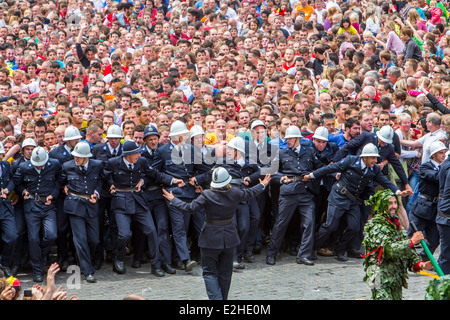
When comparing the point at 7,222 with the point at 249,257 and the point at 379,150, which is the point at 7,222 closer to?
the point at 249,257

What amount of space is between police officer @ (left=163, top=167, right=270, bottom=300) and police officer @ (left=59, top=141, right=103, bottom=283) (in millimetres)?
2027

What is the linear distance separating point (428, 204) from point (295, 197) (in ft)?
6.45

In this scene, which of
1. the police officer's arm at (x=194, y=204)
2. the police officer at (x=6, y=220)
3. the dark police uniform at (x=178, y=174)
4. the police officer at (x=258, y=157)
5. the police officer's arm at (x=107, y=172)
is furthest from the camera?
the police officer at (x=258, y=157)

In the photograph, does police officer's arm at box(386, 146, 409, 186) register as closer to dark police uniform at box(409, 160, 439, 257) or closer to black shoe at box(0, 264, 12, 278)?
dark police uniform at box(409, 160, 439, 257)

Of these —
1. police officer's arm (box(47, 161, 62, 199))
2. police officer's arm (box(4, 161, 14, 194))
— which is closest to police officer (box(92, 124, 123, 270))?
police officer's arm (box(47, 161, 62, 199))

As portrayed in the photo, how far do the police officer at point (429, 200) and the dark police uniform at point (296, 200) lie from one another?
5.11ft

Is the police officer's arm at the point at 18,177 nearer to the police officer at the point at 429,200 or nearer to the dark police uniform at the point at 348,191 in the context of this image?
the dark police uniform at the point at 348,191

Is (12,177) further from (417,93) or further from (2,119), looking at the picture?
(417,93)

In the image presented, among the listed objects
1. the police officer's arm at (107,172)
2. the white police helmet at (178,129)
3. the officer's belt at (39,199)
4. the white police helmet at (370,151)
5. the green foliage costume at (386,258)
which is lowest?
the green foliage costume at (386,258)

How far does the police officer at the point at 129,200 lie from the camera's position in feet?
34.9

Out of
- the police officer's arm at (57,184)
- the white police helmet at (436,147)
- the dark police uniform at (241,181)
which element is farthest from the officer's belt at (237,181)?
the white police helmet at (436,147)

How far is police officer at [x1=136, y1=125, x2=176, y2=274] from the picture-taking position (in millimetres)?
10922
